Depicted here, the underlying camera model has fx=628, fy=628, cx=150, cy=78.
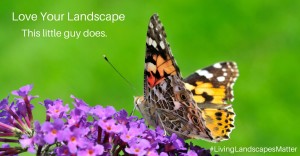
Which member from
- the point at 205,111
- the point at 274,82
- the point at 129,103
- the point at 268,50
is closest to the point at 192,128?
the point at 205,111

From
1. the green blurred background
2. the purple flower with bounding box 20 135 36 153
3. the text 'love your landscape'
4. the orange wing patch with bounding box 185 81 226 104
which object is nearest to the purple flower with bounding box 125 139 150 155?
the purple flower with bounding box 20 135 36 153

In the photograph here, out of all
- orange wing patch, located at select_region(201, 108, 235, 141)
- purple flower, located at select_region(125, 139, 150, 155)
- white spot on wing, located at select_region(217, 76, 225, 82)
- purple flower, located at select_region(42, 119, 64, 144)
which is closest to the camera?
purple flower, located at select_region(42, 119, 64, 144)

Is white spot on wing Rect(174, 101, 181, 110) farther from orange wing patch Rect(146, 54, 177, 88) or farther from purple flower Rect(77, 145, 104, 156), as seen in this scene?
purple flower Rect(77, 145, 104, 156)

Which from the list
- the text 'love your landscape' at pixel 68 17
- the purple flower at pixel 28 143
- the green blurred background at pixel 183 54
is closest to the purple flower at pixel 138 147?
the purple flower at pixel 28 143

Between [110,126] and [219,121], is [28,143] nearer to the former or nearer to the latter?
[110,126]

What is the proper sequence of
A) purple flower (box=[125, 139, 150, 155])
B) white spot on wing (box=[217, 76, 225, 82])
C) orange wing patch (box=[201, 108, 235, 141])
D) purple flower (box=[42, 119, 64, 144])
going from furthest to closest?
white spot on wing (box=[217, 76, 225, 82])
orange wing patch (box=[201, 108, 235, 141])
purple flower (box=[125, 139, 150, 155])
purple flower (box=[42, 119, 64, 144])

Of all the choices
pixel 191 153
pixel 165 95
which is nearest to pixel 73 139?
pixel 191 153

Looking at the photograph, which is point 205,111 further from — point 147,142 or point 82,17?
point 82,17

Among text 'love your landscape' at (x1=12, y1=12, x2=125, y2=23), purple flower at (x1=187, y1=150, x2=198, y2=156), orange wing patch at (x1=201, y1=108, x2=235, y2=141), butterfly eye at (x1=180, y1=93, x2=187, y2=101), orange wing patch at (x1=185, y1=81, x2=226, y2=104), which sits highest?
text 'love your landscape' at (x1=12, y1=12, x2=125, y2=23)
